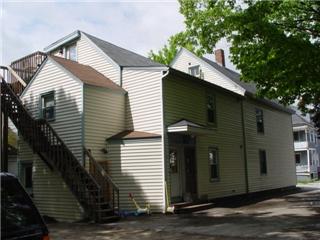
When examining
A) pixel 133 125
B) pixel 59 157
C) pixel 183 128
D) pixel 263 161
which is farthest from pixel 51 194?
pixel 263 161

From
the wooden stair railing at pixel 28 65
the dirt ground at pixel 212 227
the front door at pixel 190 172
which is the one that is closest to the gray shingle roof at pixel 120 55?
the wooden stair railing at pixel 28 65

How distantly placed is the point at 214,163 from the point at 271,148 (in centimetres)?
827

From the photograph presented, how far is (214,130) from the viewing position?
19.5 m

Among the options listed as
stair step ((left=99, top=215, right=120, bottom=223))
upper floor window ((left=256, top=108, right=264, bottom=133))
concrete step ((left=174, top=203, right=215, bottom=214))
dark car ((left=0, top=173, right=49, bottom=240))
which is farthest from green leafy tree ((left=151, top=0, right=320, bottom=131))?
dark car ((left=0, top=173, right=49, bottom=240))

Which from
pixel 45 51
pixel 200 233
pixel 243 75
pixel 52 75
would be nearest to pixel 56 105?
pixel 52 75

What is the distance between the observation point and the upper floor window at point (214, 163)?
1998 centimetres

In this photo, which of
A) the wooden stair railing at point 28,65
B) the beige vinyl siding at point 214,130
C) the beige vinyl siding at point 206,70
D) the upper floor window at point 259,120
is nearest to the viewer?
the beige vinyl siding at point 214,130

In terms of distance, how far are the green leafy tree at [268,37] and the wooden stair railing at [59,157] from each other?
21.4 feet

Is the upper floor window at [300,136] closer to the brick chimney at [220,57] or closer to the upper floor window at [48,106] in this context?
the brick chimney at [220,57]

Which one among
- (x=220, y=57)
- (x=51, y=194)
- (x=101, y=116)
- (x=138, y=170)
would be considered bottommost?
(x=51, y=194)

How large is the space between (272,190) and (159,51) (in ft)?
81.9

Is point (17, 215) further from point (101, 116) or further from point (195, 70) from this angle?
point (195, 70)

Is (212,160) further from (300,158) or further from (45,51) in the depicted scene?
(300,158)

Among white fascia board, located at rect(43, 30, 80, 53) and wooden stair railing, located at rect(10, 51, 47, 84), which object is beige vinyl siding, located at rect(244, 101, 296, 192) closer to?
white fascia board, located at rect(43, 30, 80, 53)
